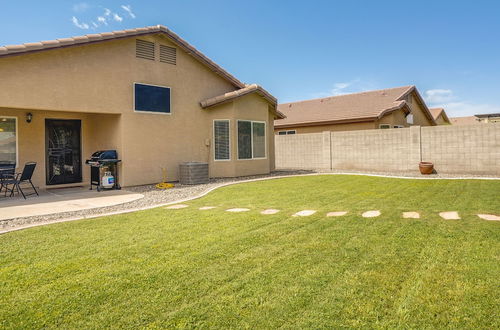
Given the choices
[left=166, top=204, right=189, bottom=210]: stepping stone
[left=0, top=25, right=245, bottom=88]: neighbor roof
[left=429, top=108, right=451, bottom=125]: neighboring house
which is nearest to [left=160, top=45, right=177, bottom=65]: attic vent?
[left=0, top=25, right=245, bottom=88]: neighbor roof

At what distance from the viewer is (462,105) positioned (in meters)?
43.4

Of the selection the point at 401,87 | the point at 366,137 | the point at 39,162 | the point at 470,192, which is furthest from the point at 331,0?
the point at 39,162

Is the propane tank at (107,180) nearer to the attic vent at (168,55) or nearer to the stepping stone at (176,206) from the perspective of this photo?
the stepping stone at (176,206)

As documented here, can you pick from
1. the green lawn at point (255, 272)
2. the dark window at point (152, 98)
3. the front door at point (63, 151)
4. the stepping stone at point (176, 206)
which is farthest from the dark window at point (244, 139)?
the green lawn at point (255, 272)

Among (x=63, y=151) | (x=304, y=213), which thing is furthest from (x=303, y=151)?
(x=304, y=213)

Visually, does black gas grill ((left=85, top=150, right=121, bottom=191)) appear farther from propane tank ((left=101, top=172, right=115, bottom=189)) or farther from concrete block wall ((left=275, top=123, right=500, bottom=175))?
concrete block wall ((left=275, top=123, right=500, bottom=175))

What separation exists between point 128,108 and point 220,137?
159 inches

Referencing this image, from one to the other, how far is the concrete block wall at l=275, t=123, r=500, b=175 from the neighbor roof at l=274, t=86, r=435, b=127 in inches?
134

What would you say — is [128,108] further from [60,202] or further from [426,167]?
[426,167]

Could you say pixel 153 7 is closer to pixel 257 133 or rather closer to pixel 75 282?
pixel 257 133

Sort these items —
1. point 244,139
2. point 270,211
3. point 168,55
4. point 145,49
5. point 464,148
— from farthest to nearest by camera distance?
point 244,139 → point 464,148 → point 168,55 → point 145,49 → point 270,211

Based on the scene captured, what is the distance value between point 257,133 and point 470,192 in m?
8.72

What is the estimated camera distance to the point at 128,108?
1185cm

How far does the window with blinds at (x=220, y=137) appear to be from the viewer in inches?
566
